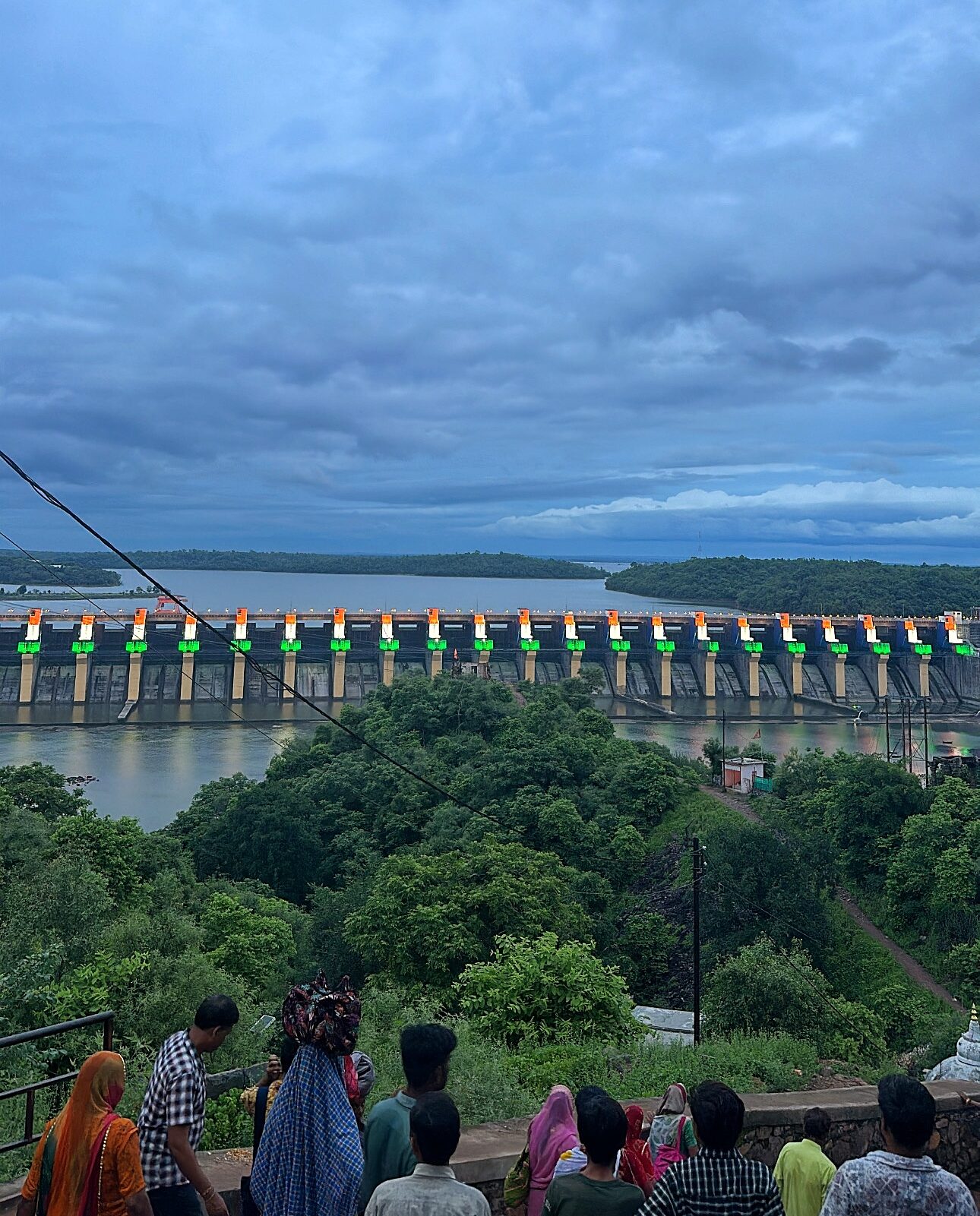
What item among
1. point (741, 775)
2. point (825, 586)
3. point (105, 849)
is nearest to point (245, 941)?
point (105, 849)

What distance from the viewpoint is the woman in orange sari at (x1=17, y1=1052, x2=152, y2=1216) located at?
2990 millimetres

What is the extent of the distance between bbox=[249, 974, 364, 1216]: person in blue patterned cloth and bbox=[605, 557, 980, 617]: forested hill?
3328 inches

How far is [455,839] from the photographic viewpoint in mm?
23047

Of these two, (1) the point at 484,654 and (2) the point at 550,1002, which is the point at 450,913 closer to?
(2) the point at 550,1002

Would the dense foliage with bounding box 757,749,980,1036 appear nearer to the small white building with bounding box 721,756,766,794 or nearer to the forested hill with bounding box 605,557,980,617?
the small white building with bounding box 721,756,766,794

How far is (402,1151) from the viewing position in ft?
10.3

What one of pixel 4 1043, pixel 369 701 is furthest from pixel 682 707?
pixel 4 1043

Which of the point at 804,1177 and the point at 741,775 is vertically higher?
the point at 741,775

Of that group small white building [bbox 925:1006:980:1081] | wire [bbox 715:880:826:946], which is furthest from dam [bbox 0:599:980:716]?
small white building [bbox 925:1006:980:1081]

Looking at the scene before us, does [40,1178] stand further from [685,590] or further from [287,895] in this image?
[685,590]

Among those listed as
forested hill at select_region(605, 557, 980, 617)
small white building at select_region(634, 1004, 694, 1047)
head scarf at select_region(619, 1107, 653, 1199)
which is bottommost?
small white building at select_region(634, 1004, 694, 1047)

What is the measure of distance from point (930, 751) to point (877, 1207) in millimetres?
43192

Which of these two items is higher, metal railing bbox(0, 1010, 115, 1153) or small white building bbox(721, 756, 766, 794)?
small white building bbox(721, 756, 766, 794)

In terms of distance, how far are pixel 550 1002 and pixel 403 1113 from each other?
8399 millimetres
